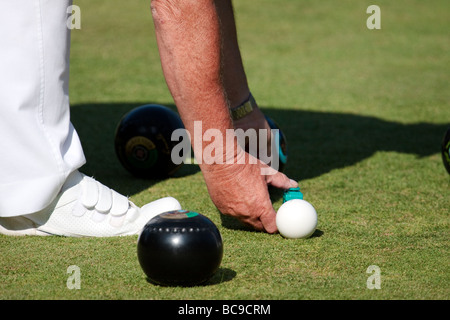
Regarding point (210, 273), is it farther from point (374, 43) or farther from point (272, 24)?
point (272, 24)

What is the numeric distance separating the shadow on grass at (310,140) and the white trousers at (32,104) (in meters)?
0.87

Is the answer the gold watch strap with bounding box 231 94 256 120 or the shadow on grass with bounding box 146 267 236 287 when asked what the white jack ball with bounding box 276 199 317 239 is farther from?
the gold watch strap with bounding box 231 94 256 120

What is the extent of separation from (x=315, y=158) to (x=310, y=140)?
1.58 ft

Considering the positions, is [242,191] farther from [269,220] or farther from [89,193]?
[89,193]

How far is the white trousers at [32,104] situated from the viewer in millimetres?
2590

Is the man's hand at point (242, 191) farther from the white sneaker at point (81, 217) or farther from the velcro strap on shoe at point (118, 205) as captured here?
the velcro strap on shoe at point (118, 205)

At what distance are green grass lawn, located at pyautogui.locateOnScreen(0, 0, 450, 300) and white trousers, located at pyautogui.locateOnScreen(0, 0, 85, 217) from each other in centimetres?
24

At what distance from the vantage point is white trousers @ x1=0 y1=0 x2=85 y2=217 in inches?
102

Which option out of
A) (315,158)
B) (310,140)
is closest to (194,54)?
(315,158)

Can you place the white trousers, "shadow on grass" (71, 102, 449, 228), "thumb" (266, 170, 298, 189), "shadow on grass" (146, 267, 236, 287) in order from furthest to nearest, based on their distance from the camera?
1. "shadow on grass" (71, 102, 449, 228)
2. "thumb" (266, 170, 298, 189)
3. the white trousers
4. "shadow on grass" (146, 267, 236, 287)

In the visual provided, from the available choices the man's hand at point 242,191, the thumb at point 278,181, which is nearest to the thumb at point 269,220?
the man's hand at point 242,191

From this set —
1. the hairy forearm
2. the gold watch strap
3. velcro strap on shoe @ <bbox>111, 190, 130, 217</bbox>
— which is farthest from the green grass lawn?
the hairy forearm

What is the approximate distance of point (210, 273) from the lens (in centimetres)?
222
